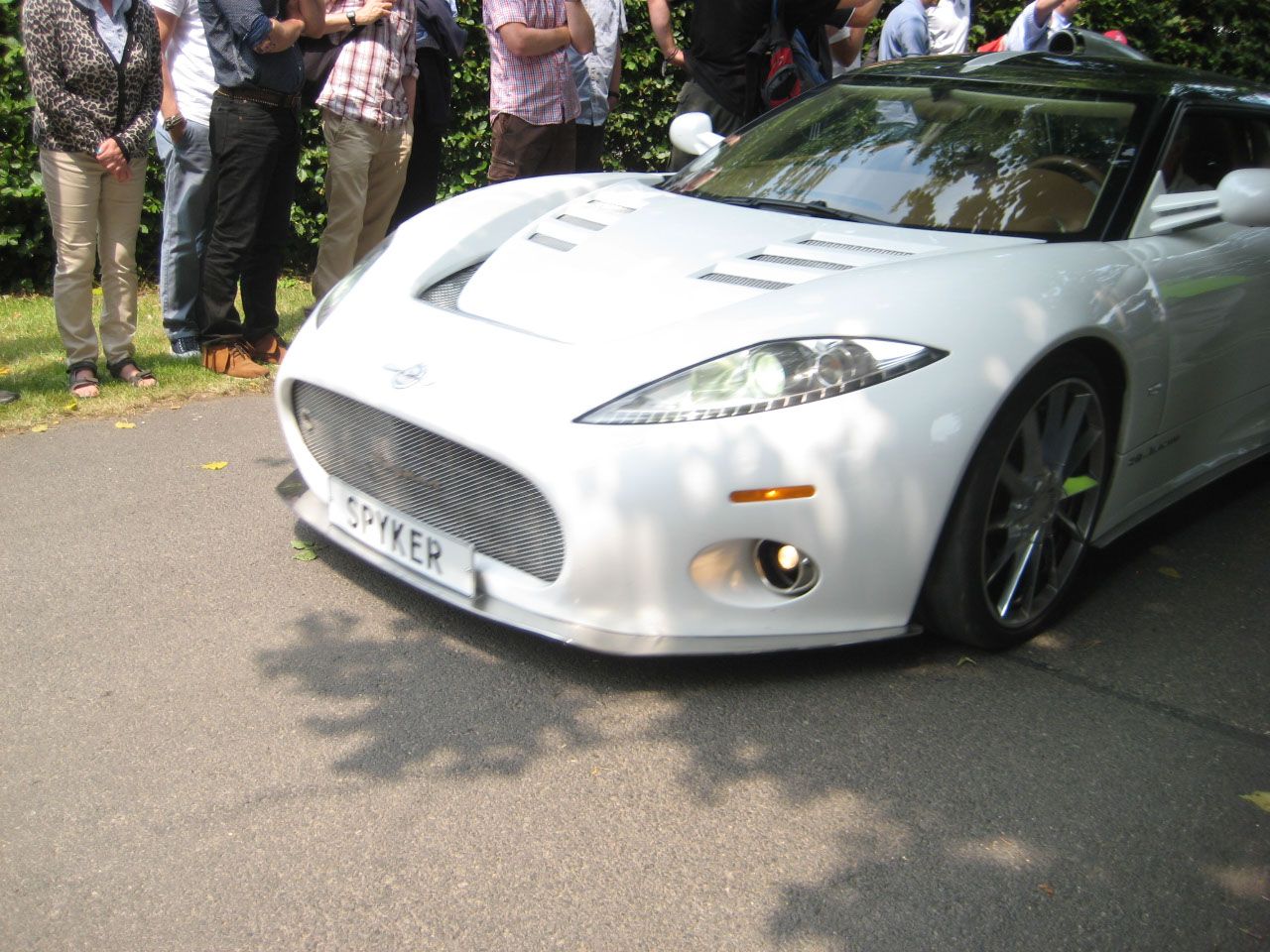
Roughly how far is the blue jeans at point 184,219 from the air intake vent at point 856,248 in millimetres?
3414

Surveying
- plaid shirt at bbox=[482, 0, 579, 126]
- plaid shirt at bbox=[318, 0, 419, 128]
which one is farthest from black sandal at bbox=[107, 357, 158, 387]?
plaid shirt at bbox=[482, 0, 579, 126]

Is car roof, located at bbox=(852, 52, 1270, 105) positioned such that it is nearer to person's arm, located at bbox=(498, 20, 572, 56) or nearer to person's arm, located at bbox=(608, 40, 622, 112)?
person's arm, located at bbox=(498, 20, 572, 56)

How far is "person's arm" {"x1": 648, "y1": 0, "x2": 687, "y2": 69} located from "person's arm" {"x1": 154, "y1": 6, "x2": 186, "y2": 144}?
8.55 feet

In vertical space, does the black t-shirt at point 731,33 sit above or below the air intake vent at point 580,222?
above

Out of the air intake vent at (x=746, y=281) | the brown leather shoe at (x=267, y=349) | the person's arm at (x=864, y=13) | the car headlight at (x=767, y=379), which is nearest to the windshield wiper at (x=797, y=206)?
the air intake vent at (x=746, y=281)

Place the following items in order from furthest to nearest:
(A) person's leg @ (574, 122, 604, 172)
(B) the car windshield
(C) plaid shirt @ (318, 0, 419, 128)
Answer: (A) person's leg @ (574, 122, 604, 172) < (C) plaid shirt @ (318, 0, 419, 128) < (B) the car windshield

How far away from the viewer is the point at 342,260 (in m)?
6.25

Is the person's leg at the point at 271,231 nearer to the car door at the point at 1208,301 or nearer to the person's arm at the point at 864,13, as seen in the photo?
the person's arm at the point at 864,13

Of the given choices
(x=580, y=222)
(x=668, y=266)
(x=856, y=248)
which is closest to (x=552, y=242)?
(x=580, y=222)

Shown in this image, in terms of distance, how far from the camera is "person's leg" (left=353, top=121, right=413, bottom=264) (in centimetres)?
611

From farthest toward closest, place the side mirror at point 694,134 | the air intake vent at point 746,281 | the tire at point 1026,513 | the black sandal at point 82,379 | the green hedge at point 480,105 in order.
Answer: the green hedge at point 480,105
the black sandal at point 82,379
the side mirror at point 694,134
the air intake vent at point 746,281
the tire at point 1026,513

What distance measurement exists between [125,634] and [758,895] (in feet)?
5.98

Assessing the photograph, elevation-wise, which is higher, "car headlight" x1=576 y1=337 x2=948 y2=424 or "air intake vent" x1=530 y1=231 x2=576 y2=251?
"air intake vent" x1=530 y1=231 x2=576 y2=251

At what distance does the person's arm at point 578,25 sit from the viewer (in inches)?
239
